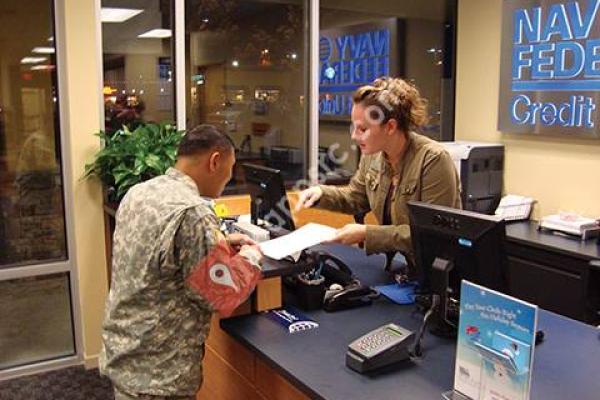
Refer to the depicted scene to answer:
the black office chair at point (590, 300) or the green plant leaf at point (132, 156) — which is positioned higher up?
the green plant leaf at point (132, 156)

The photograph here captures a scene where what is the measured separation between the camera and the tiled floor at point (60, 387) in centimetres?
328

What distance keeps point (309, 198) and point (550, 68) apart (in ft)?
7.46

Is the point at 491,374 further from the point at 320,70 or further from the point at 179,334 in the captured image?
the point at 320,70

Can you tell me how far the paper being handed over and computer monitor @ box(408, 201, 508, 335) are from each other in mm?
362

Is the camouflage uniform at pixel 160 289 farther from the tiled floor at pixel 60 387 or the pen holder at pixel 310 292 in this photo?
the tiled floor at pixel 60 387

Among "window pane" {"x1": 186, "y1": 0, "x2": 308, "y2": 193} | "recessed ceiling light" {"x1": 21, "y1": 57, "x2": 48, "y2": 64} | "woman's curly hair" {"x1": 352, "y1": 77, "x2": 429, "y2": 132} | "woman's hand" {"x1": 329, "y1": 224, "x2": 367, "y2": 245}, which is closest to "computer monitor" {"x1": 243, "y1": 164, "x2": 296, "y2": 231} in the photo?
"woman's hand" {"x1": 329, "y1": 224, "x2": 367, "y2": 245}

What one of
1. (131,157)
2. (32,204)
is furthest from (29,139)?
(131,157)

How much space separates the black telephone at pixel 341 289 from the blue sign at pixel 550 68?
2.32 metres

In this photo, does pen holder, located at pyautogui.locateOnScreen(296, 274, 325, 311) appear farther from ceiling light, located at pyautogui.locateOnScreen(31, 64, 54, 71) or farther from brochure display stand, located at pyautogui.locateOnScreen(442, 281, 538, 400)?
ceiling light, located at pyautogui.locateOnScreen(31, 64, 54, 71)

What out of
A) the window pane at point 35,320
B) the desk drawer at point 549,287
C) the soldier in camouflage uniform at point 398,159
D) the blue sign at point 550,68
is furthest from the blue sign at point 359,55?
the window pane at point 35,320

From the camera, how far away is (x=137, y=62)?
12.3 feet

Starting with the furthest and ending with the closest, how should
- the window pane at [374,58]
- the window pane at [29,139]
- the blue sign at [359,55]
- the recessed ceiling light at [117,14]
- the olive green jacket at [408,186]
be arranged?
the blue sign at [359,55], the window pane at [374,58], the recessed ceiling light at [117,14], the window pane at [29,139], the olive green jacket at [408,186]

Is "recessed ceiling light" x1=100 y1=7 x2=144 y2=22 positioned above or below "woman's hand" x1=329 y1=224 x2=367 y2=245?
above

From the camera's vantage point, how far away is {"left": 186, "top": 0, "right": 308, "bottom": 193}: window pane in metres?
3.98
